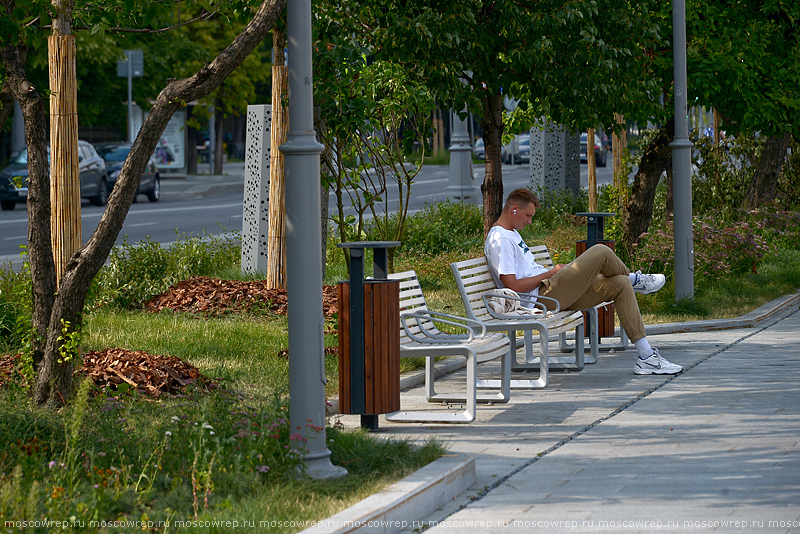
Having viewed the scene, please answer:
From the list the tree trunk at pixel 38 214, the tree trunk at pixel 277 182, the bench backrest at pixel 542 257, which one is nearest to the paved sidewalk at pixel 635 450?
the bench backrest at pixel 542 257

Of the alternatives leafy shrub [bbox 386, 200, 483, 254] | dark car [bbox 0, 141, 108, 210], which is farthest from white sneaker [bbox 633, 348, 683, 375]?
dark car [bbox 0, 141, 108, 210]

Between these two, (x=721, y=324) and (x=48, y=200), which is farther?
(x=721, y=324)

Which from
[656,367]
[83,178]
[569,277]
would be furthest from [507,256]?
[83,178]

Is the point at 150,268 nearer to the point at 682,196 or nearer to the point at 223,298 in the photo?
the point at 223,298

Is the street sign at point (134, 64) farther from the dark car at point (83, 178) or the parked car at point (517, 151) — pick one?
the parked car at point (517, 151)

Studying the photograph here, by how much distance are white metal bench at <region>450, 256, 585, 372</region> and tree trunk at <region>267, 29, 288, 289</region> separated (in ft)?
10.6

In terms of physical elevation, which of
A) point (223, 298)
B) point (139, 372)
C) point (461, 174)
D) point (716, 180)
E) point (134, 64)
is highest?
point (134, 64)

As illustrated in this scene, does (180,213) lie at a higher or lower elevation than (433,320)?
higher

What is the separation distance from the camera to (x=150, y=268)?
1239 centimetres

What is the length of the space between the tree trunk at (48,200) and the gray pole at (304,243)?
4.63 feet

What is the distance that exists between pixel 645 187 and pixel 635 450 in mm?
7722

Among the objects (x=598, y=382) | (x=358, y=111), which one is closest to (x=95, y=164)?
(x=358, y=111)

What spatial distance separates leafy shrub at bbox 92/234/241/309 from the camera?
1155 cm

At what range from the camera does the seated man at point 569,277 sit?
28.2 ft
